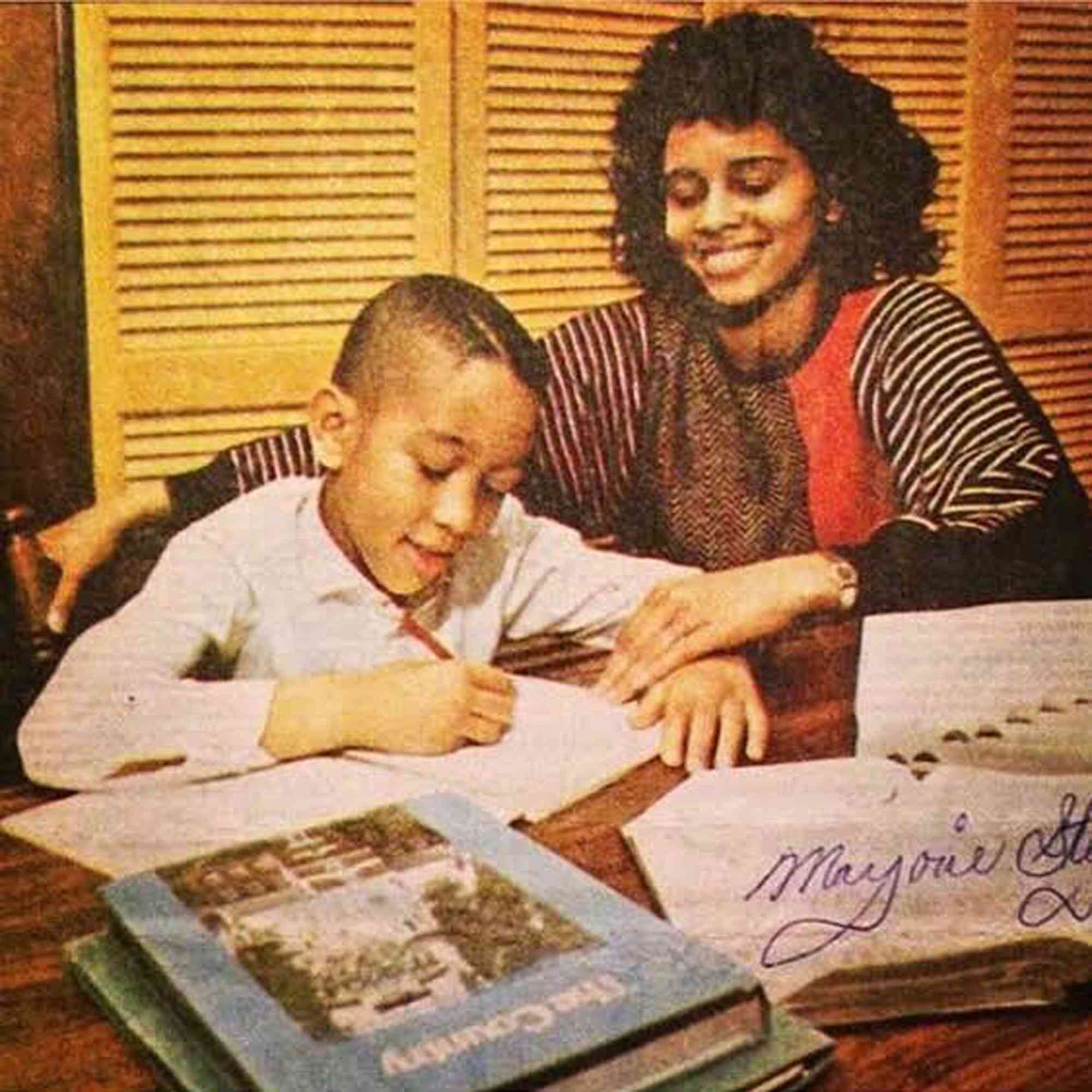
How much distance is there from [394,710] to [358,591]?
9 centimetres

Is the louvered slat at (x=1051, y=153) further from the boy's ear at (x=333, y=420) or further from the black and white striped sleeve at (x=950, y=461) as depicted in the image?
the boy's ear at (x=333, y=420)

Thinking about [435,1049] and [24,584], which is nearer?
[435,1049]

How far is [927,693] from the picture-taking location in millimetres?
1178

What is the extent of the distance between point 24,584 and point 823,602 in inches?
22.0

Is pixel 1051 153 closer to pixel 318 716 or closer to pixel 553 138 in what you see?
pixel 553 138

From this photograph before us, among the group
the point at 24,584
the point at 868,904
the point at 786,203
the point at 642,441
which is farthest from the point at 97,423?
the point at 868,904

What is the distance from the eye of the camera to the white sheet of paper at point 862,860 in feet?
3.56

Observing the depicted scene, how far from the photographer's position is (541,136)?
1.05 metres

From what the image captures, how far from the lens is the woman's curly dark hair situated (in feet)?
3.48

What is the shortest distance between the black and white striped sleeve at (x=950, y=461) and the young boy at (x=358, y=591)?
0.26 meters

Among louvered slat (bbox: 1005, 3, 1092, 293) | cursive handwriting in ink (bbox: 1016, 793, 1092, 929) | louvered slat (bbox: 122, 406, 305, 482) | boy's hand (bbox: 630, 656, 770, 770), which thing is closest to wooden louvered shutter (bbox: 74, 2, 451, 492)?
louvered slat (bbox: 122, 406, 305, 482)

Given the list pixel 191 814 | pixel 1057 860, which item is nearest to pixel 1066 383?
pixel 1057 860

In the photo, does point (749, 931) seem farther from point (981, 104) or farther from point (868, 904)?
point (981, 104)
